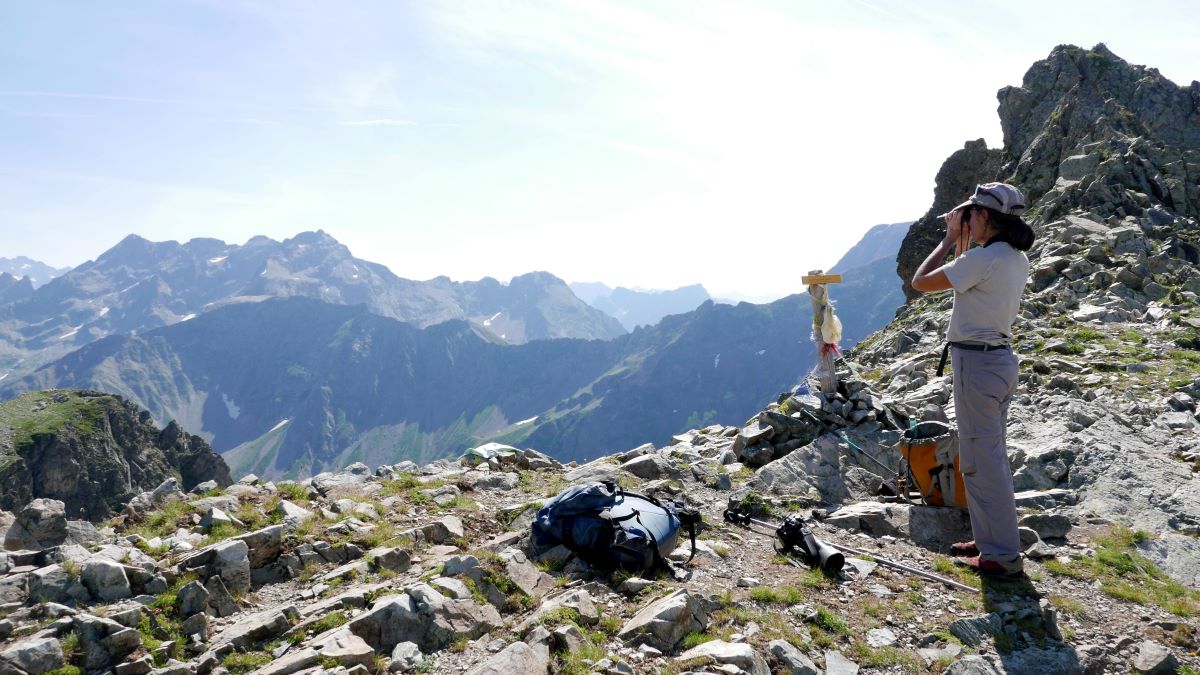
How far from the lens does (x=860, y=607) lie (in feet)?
27.5

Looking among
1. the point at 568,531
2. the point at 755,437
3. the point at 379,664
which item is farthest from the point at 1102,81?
the point at 379,664

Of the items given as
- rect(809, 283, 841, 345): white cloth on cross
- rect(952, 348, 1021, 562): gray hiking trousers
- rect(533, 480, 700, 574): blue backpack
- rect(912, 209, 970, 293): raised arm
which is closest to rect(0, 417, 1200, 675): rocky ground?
rect(533, 480, 700, 574): blue backpack

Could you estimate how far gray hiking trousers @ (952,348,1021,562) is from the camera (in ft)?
28.3

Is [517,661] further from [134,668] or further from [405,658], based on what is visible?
[134,668]

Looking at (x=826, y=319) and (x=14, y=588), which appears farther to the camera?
(x=826, y=319)

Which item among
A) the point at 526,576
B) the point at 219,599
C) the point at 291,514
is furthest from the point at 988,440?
the point at 291,514

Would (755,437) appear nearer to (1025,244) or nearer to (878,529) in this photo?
(878,529)

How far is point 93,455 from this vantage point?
14475 cm

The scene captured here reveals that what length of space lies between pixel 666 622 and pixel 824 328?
13.3 meters

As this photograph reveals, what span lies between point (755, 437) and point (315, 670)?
12443mm

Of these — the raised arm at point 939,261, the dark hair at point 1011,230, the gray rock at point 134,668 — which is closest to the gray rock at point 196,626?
the gray rock at point 134,668

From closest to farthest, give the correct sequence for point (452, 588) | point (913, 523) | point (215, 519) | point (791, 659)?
point (791, 659) < point (452, 588) < point (215, 519) < point (913, 523)

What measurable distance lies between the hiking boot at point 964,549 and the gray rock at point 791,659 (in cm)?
413

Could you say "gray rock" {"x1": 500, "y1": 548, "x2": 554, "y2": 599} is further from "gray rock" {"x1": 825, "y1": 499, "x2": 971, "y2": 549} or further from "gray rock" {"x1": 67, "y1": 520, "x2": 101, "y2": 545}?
"gray rock" {"x1": 67, "y1": 520, "x2": 101, "y2": 545}
